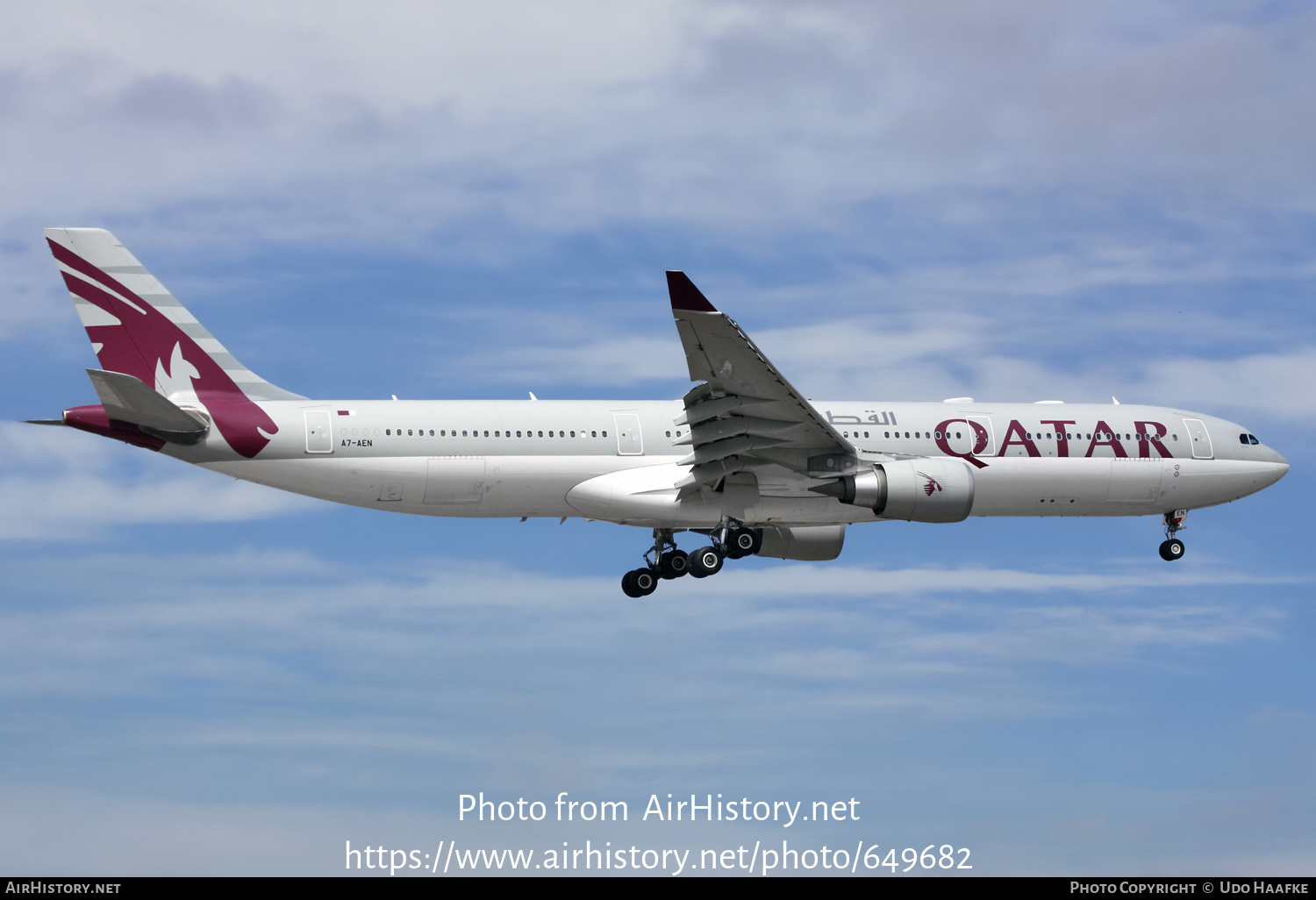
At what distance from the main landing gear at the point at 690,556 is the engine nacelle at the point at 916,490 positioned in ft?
10.9

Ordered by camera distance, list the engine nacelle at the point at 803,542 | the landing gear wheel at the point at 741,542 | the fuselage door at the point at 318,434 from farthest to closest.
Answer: the engine nacelle at the point at 803,542 → the landing gear wheel at the point at 741,542 → the fuselage door at the point at 318,434

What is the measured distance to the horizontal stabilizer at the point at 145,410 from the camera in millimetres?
31234

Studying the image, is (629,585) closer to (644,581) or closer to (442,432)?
(644,581)

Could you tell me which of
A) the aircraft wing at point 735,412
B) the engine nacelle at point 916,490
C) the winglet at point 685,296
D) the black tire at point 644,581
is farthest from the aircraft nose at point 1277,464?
the winglet at point 685,296

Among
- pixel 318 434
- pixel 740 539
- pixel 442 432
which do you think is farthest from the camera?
pixel 740 539

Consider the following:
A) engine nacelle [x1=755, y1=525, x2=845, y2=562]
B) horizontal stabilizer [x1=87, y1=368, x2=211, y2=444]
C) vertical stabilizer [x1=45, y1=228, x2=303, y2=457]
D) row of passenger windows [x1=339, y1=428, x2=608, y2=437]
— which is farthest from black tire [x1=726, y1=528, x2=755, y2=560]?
horizontal stabilizer [x1=87, y1=368, x2=211, y2=444]

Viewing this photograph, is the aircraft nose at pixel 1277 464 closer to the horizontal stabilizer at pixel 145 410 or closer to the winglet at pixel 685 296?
the winglet at pixel 685 296

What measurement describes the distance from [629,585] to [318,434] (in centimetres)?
950

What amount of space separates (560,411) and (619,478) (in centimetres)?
230

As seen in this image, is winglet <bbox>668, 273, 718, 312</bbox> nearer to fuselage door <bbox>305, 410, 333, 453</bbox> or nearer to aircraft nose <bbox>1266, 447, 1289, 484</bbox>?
fuselage door <bbox>305, 410, 333, 453</bbox>

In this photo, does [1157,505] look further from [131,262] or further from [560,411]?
[131,262]

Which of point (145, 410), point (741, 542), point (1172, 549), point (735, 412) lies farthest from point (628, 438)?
point (1172, 549)

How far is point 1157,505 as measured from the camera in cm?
3878

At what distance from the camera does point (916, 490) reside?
108ft
